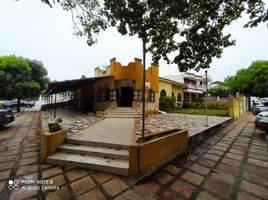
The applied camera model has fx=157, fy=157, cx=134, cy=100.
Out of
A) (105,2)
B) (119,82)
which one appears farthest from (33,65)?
(105,2)

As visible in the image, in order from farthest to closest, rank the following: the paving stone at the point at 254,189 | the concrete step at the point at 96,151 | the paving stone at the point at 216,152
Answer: the paving stone at the point at 216,152
the concrete step at the point at 96,151
the paving stone at the point at 254,189

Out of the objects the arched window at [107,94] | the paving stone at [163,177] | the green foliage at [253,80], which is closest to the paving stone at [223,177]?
the paving stone at [163,177]

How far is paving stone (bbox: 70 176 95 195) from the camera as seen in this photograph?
282 centimetres

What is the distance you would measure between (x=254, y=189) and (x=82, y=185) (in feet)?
10.8

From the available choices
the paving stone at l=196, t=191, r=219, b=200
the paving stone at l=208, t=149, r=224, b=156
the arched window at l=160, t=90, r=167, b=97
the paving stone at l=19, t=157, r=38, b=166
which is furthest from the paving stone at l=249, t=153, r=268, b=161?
the arched window at l=160, t=90, r=167, b=97

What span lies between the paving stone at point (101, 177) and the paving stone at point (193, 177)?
5.32ft

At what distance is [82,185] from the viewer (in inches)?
118

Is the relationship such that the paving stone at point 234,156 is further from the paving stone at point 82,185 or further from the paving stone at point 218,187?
the paving stone at point 82,185

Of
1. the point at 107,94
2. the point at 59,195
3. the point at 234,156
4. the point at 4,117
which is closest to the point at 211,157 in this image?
the point at 234,156

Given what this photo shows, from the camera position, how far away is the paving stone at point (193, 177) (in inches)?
128

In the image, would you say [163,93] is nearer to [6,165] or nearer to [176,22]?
[176,22]

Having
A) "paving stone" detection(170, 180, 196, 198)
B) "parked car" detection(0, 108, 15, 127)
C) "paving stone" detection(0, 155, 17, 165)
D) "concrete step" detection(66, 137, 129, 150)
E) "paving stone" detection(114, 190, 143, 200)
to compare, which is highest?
"parked car" detection(0, 108, 15, 127)

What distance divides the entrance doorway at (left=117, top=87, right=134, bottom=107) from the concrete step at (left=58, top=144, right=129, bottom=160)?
968 cm

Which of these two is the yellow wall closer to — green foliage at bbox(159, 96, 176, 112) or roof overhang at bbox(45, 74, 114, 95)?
roof overhang at bbox(45, 74, 114, 95)
